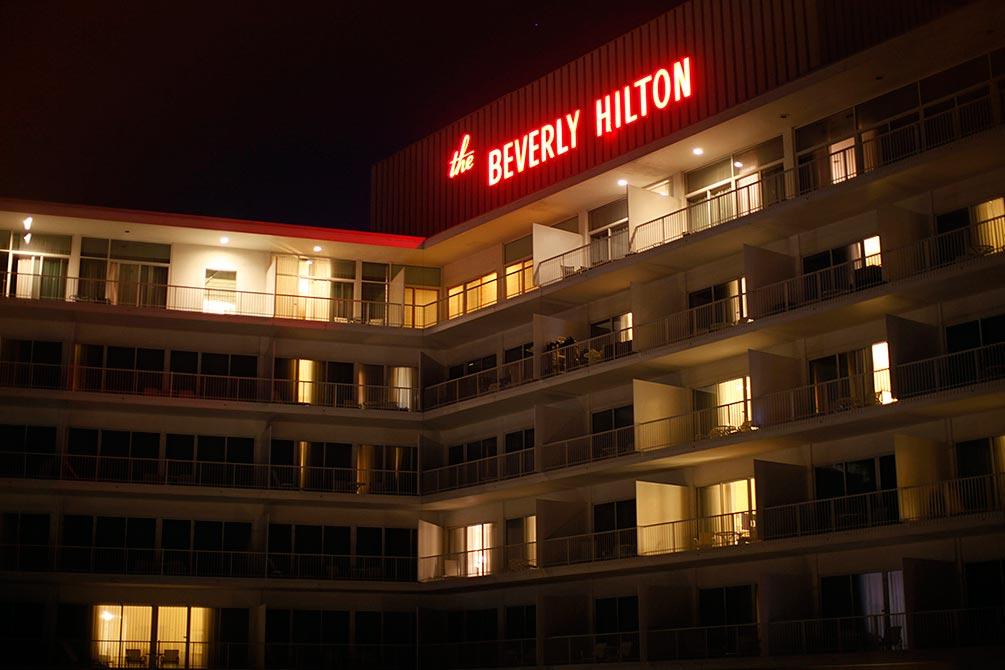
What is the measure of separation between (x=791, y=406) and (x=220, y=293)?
81.6 feet

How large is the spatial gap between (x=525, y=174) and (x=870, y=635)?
2401cm

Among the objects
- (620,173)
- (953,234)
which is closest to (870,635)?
(953,234)

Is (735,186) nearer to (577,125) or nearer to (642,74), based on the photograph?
(642,74)

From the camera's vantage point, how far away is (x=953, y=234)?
3725 centimetres

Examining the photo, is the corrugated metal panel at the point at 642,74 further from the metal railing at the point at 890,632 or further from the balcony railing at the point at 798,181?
the metal railing at the point at 890,632

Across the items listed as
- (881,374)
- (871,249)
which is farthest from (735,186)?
(881,374)

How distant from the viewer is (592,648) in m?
45.6

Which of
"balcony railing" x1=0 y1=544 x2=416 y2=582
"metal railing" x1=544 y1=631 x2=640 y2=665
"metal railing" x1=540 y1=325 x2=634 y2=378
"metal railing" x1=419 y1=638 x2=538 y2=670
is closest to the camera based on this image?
"metal railing" x1=544 y1=631 x2=640 y2=665

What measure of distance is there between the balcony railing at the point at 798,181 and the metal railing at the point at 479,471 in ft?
22.5

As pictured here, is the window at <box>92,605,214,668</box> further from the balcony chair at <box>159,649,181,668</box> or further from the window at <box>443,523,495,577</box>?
the window at <box>443,523,495,577</box>

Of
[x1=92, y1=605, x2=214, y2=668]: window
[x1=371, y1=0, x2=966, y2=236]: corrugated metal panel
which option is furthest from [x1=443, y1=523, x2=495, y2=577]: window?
[x1=371, y1=0, x2=966, y2=236]: corrugated metal panel

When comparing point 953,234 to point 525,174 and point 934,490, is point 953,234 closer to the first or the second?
point 934,490

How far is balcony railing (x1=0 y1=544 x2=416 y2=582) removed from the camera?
4941cm

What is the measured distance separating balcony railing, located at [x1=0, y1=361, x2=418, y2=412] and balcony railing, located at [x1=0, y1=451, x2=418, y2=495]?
260cm
